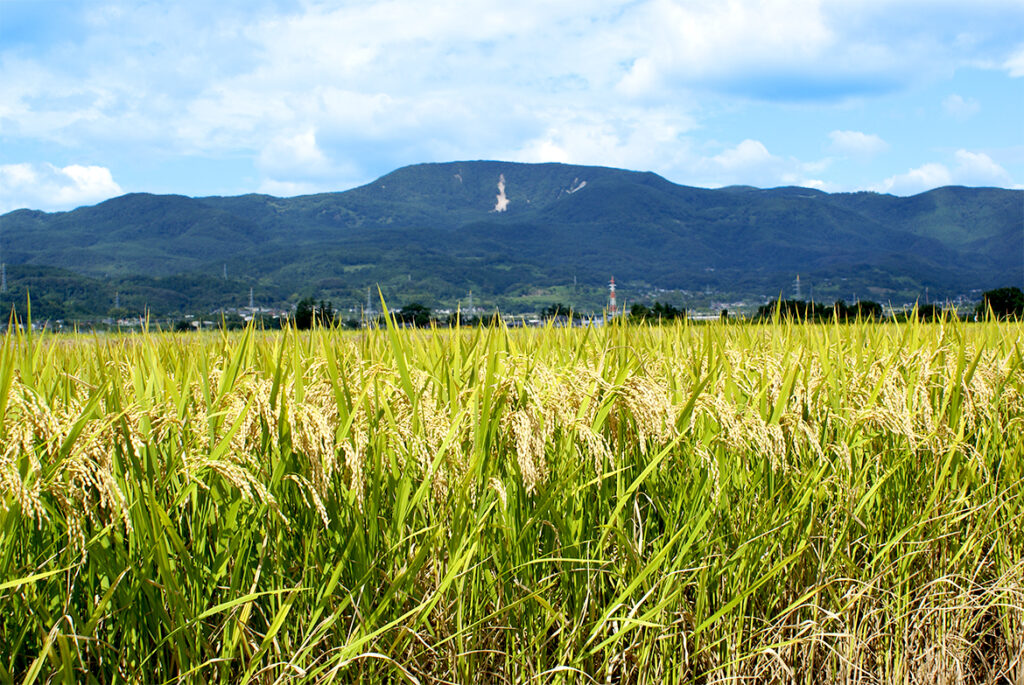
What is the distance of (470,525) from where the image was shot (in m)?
2.14

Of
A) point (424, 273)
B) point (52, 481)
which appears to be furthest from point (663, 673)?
point (424, 273)

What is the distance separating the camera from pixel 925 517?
294 cm

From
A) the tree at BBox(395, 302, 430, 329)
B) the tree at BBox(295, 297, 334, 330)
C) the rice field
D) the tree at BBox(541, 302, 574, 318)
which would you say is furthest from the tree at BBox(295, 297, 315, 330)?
the tree at BBox(541, 302, 574, 318)

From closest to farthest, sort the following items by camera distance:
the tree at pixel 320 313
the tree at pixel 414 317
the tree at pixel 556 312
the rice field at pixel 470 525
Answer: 1. the rice field at pixel 470 525
2. the tree at pixel 320 313
3. the tree at pixel 556 312
4. the tree at pixel 414 317

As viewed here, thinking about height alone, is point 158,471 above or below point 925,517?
above

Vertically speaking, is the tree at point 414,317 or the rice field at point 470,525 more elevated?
the tree at point 414,317

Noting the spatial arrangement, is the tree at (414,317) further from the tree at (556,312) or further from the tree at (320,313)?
the tree at (556,312)

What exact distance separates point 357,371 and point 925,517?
8.25 feet

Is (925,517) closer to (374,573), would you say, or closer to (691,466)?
(691,466)

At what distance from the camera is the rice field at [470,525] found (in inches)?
70.9

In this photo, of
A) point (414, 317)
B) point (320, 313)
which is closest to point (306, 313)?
point (414, 317)

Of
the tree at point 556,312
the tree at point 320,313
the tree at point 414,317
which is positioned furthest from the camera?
the tree at point 414,317

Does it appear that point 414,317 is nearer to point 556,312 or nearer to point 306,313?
point 556,312

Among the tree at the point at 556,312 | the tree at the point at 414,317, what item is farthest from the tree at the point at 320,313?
the tree at the point at 556,312
